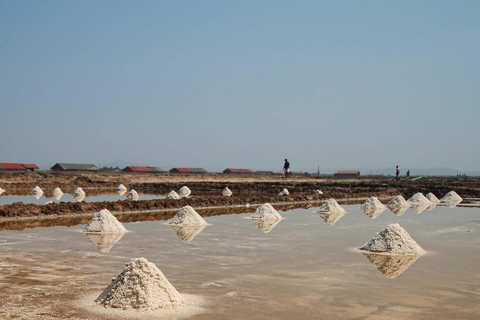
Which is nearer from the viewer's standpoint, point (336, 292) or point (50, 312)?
point (50, 312)

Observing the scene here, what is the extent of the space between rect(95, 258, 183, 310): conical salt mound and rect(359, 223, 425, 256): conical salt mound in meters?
5.25

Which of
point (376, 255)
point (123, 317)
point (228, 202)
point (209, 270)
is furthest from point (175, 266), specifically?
point (228, 202)

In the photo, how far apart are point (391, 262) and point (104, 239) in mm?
6208

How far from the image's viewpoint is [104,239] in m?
11.7

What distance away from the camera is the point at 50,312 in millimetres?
5980

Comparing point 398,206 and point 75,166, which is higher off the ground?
point 75,166

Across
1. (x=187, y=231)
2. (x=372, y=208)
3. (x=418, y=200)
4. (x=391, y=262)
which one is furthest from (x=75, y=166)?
(x=391, y=262)

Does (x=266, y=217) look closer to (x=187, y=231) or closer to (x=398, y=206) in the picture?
→ (x=187, y=231)

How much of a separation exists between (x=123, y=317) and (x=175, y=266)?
300 cm

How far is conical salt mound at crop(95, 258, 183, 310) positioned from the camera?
241 inches

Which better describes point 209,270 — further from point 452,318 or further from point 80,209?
point 80,209

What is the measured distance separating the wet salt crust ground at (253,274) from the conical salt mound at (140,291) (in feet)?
0.64

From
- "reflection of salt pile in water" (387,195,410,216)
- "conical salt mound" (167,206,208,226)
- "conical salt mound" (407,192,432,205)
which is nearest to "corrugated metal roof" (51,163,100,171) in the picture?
"conical salt mound" (407,192,432,205)

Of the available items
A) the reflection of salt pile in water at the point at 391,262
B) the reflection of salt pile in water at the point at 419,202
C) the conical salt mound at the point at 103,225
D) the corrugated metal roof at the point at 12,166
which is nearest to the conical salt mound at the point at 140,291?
the reflection of salt pile in water at the point at 391,262
